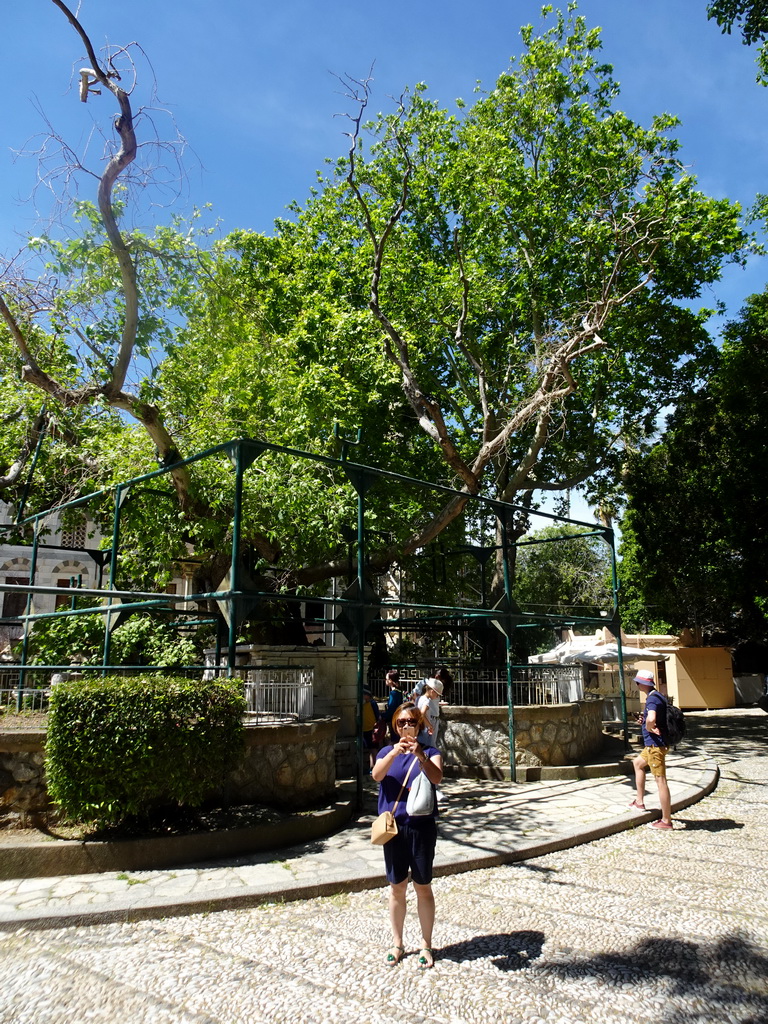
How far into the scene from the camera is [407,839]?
13.7 ft

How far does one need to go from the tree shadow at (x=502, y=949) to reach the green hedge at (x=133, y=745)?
277 cm

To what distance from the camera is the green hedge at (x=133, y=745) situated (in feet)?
19.2

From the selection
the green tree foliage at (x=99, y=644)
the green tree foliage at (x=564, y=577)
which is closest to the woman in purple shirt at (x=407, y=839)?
the green tree foliage at (x=99, y=644)

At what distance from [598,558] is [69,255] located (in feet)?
115

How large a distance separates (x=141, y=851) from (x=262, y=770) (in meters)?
1.54

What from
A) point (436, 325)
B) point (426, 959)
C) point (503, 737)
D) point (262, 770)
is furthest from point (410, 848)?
point (436, 325)

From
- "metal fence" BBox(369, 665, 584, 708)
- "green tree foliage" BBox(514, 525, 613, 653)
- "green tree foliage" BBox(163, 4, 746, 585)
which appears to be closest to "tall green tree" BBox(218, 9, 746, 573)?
"green tree foliage" BBox(163, 4, 746, 585)

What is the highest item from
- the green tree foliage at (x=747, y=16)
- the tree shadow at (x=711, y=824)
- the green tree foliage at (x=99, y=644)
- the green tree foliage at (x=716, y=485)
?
the green tree foliage at (x=747, y=16)

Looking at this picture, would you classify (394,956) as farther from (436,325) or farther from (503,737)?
(436,325)

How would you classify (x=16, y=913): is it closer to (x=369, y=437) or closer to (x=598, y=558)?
(x=369, y=437)

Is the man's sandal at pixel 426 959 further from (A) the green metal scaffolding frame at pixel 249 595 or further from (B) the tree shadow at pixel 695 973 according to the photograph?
(A) the green metal scaffolding frame at pixel 249 595

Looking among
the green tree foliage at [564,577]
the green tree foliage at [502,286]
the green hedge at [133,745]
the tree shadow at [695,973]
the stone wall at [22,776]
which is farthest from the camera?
the green tree foliage at [564,577]

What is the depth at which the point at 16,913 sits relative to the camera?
4809 mm

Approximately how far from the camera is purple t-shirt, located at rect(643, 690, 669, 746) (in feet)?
25.1
